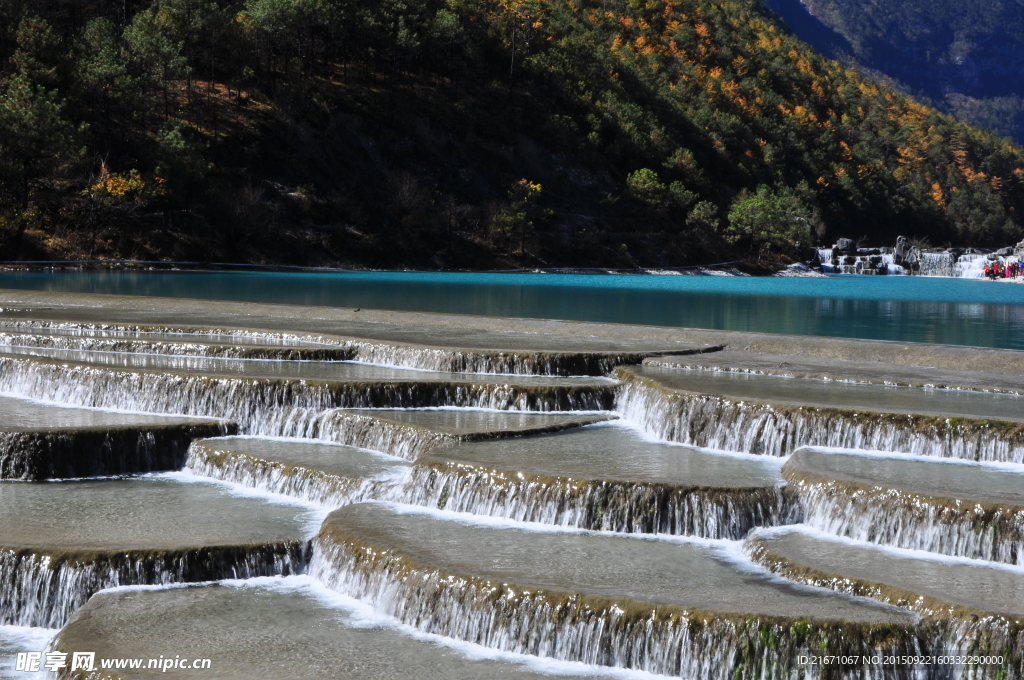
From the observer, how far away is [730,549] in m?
10.1

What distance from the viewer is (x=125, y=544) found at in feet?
32.7

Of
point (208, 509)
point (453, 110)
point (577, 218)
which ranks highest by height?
point (453, 110)

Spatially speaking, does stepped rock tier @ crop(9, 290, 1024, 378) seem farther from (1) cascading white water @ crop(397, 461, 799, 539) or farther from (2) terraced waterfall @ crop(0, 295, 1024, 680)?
(1) cascading white water @ crop(397, 461, 799, 539)

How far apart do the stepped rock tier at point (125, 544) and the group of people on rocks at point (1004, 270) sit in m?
79.1

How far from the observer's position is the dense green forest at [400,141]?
5419 cm

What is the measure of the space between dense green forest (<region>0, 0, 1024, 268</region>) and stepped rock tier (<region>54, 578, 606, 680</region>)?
1690 inches

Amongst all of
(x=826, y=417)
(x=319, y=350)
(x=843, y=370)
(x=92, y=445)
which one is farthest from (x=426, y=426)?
(x=843, y=370)

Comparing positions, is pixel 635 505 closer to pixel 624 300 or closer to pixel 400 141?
pixel 624 300

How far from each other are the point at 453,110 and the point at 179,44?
22.8 m

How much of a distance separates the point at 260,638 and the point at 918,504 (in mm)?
5942

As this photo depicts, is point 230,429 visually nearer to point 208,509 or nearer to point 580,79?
point 208,509

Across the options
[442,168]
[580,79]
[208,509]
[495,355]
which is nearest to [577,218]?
[442,168]

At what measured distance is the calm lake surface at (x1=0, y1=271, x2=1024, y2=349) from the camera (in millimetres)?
28156

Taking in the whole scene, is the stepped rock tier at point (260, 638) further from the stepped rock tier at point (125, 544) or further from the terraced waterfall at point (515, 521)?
the stepped rock tier at point (125, 544)
